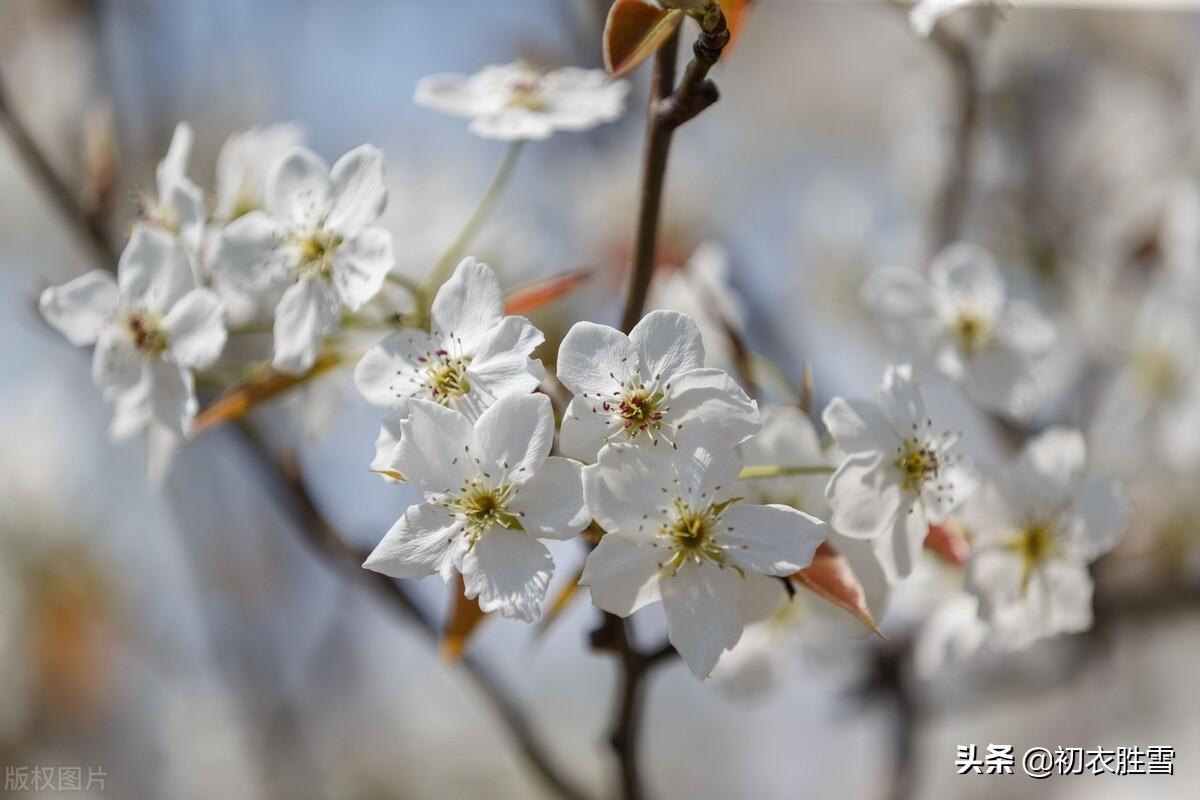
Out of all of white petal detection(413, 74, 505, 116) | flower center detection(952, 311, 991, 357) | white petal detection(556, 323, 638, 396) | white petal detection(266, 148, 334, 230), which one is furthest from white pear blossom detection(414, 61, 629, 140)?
flower center detection(952, 311, 991, 357)

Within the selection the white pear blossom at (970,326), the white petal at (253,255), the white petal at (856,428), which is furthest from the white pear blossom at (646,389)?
the white pear blossom at (970,326)

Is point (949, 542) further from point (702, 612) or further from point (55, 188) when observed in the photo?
point (55, 188)

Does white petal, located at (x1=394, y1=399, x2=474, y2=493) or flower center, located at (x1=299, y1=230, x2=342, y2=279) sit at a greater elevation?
flower center, located at (x1=299, y1=230, x2=342, y2=279)

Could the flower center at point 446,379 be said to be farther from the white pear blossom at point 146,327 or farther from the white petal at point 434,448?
the white pear blossom at point 146,327

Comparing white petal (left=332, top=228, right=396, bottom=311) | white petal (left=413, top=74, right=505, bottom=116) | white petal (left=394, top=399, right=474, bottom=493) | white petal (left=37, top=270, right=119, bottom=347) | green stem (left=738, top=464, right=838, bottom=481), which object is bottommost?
green stem (left=738, top=464, right=838, bottom=481)

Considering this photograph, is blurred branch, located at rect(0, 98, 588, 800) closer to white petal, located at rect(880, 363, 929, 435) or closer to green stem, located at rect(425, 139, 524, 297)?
green stem, located at rect(425, 139, 524, 297)

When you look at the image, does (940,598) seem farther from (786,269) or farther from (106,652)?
(106,652)

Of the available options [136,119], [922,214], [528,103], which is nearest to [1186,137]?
[922,214]
